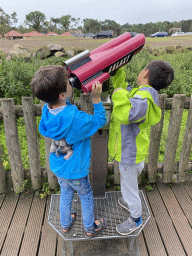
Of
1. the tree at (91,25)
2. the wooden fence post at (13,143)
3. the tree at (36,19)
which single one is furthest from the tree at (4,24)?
the wooden fence post at (13,143)

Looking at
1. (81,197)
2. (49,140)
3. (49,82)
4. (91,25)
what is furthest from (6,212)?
(91,25)

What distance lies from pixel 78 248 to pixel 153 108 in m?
1.42

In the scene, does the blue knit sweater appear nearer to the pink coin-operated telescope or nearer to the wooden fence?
the pink coin-operated telescope

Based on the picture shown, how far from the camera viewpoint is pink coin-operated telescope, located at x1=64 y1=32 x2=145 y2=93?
1.25 metres

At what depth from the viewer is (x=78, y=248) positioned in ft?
5.65

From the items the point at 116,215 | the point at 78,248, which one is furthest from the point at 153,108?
the point at 78,248

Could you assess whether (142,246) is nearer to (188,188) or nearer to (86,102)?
(188,188)

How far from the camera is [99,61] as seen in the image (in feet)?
4.22

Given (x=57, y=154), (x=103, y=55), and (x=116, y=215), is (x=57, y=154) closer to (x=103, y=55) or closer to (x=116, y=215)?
(x=103, y=55)

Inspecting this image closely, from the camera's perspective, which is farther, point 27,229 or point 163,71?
point 27,229

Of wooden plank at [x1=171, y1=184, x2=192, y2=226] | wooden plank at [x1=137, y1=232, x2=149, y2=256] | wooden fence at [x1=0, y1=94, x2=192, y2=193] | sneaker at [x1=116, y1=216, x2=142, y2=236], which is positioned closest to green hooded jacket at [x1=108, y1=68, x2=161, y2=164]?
wooden fence at [x1=0, y1=94, x2=192, y2=193]

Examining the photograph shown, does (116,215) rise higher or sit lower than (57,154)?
lower

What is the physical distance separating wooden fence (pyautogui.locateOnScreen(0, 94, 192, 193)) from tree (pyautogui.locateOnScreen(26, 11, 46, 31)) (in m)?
40.9

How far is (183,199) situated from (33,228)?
1743mm
